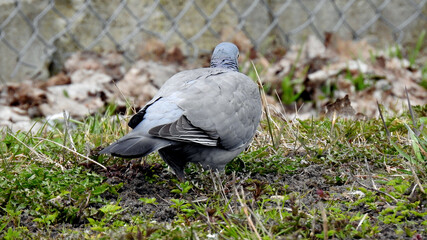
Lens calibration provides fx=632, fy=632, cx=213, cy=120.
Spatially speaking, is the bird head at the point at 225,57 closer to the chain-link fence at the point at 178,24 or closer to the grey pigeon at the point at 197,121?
the grey pigeon at the point at 197,121

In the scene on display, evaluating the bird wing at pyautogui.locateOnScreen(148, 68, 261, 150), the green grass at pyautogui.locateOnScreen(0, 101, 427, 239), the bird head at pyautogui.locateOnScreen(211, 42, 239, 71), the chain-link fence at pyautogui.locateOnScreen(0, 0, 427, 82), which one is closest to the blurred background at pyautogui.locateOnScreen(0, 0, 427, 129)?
the chain-link fence at pyautogui.locateOnScreen(0, 0, 427, 82)

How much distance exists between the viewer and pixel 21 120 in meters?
5.25

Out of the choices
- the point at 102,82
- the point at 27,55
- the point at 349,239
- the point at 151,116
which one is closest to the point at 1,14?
the point at 27,55

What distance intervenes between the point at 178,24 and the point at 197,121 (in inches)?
156

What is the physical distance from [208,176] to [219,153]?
140 mm

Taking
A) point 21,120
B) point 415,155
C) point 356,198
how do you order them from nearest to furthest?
1. point 356,198
2. point 415,155
3. point 21,120

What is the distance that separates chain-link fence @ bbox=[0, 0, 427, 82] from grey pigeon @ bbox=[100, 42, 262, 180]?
11.1ft

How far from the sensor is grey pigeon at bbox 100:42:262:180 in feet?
9.73

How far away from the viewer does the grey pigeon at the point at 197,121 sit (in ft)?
Result: 9.73

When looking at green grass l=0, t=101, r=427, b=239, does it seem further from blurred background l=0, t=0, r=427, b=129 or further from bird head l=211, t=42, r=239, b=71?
blurred background l=0, t=0, r=427, b=129

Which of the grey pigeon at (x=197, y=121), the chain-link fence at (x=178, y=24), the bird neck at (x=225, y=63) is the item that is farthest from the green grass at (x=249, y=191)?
the chain-link fence at (x=178, y=24)

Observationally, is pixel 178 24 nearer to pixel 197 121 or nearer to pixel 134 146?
pixel 197 121

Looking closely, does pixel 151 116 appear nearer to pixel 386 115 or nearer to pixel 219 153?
pixel 219 153

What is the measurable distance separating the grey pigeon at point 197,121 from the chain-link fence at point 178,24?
A: 11.1 ft
